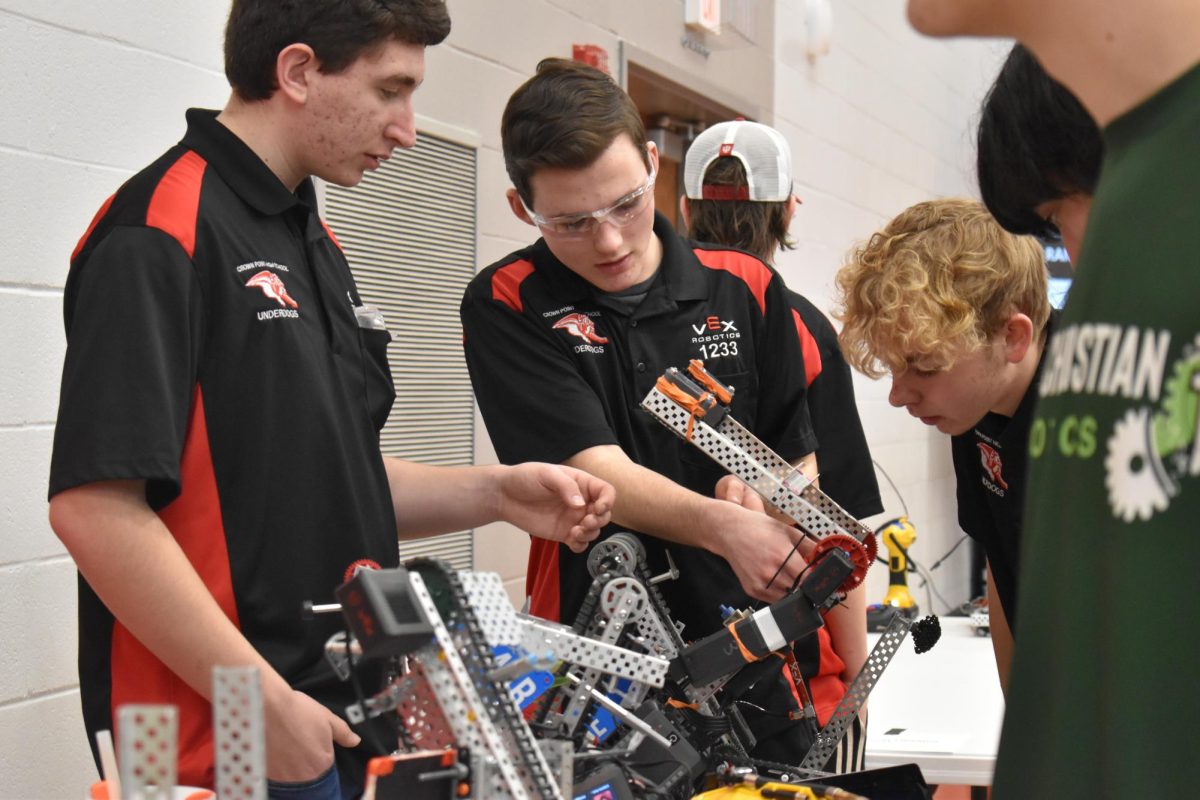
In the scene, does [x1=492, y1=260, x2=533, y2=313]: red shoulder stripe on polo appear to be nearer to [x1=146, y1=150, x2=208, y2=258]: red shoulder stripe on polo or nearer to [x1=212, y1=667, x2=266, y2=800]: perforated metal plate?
[x1=146, y1=150, x2=208, y2=258]: red shoulder stripe on polo

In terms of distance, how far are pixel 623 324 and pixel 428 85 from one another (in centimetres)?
129

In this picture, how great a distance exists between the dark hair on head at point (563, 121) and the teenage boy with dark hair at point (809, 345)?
40 cm

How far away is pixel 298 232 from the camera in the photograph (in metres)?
1.49

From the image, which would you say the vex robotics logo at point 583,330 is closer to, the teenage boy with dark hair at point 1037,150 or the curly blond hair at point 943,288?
the curly blond hair at point 943,288

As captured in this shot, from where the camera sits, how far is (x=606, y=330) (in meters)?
1.81

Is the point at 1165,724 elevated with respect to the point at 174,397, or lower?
lower

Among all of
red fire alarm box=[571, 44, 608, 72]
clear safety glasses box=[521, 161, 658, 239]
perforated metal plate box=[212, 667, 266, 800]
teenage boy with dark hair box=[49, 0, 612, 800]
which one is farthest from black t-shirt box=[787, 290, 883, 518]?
red fire alarm box=[571, 44, 608, 72]

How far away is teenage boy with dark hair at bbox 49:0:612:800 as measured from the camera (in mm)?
1203

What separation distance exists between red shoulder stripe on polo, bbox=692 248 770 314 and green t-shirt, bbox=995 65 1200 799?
113cm

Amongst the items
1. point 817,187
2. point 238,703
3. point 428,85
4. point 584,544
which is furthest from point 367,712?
point 817,187

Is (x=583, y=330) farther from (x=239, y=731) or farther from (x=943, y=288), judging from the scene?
(x=239, y=731)

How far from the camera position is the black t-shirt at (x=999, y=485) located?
155 centimetres

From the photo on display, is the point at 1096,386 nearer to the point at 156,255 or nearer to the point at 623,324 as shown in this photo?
the point at 156,255

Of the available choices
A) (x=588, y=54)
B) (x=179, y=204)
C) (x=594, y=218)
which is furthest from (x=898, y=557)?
(x=179, y=204)
